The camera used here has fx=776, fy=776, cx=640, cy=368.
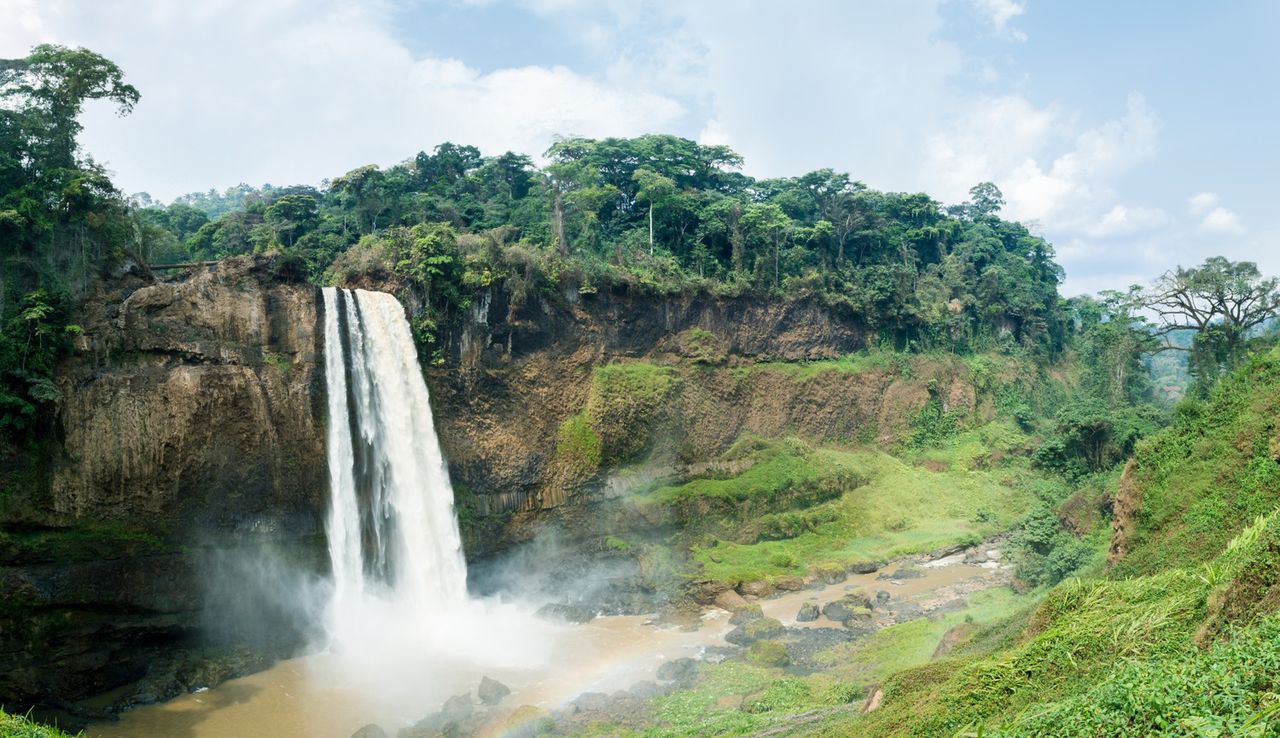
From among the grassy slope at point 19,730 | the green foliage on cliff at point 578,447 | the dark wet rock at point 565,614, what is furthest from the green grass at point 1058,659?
the green foliage on cliff at point 578,447

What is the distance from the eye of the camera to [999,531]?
30156 mm

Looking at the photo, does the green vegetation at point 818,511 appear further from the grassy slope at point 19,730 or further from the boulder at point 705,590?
the grassy slope at point 19,730

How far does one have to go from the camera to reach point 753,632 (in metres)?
20.4

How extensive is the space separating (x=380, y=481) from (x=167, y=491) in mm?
5544

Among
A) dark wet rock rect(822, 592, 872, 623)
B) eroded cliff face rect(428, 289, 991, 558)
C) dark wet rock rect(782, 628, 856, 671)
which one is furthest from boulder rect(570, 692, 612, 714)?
eroded cliff face rect(428, 289, 991, 558)

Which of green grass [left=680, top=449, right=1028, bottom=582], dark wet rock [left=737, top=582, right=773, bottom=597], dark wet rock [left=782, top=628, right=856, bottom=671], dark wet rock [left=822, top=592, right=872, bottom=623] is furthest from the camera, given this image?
green grass [left=680, top=449, right=1028, bottom=582]

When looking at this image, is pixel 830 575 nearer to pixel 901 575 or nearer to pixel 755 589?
pixel 901 575

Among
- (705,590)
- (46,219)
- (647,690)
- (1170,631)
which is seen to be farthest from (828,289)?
(1170,631)

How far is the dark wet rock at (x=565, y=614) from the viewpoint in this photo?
901 inches

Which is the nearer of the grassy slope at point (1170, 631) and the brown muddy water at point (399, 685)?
the grassy slope at point (1170, 631)

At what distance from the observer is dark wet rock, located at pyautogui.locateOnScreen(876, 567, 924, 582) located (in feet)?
84.1

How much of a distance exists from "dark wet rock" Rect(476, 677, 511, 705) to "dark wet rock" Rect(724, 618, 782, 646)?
20.1 feet

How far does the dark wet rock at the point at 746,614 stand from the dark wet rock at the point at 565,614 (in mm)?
4222

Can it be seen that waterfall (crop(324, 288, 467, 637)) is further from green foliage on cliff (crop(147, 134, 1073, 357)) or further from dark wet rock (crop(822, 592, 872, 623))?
dark wet rock (crop(822, 592, 872, 623))
